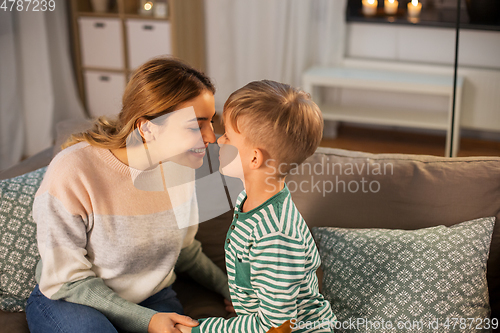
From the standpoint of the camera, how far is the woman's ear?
1.13 metres

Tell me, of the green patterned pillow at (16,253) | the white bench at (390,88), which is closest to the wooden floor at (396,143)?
the white bench at (390,88)

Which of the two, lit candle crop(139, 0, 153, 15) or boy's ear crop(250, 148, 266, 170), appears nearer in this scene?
boy's ear crop(250, 148, 266, 170)

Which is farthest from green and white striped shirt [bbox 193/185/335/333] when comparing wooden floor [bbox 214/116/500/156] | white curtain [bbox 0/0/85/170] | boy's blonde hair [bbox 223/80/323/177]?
white curtain [bbox 0/0/85/170]

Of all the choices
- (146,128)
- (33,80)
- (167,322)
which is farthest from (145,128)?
(33,80)

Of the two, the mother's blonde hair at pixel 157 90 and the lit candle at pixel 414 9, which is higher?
the lit candle at pixel 414 9

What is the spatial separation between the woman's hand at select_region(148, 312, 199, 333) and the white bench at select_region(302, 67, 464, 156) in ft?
7.96

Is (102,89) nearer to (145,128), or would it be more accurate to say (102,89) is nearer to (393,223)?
(145,128)

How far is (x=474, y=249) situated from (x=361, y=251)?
262 millimetres

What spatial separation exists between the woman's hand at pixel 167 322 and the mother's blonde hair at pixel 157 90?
42 centimetres

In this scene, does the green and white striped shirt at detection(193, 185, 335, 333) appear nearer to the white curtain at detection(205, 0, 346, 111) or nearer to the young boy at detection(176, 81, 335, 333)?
the young boy at detection(176, 81, 335, 333)

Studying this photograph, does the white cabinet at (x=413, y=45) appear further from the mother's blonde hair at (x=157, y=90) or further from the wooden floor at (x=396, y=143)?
the mother's blonde hair at (x=157, y=90)

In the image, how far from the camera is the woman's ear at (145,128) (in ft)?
3.69

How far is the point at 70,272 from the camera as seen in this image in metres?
1.12

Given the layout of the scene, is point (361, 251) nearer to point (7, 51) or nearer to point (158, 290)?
point (158, 290)
